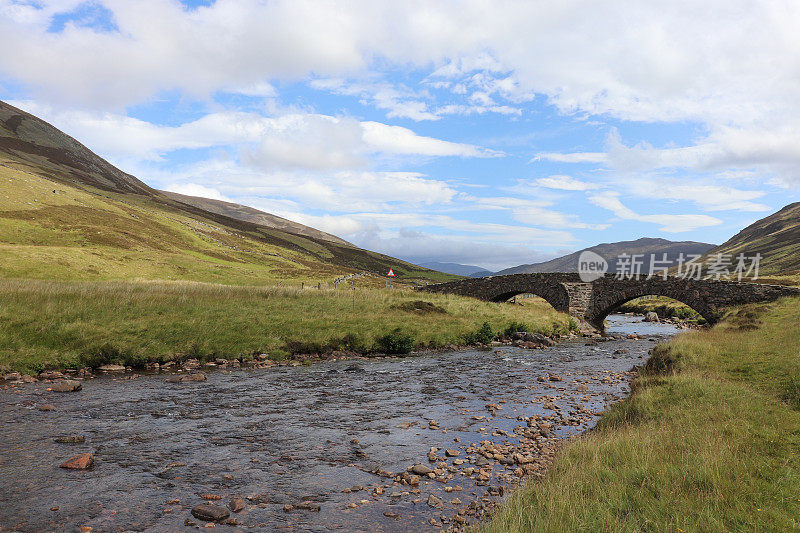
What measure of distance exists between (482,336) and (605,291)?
24.3m

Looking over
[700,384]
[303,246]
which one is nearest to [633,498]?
[700,384]

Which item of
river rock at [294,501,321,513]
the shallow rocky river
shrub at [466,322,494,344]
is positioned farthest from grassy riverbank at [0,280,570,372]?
river rock at [294,501,321,513]

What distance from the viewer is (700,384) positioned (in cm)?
1459

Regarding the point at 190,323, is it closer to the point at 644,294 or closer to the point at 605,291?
the point at 605,291

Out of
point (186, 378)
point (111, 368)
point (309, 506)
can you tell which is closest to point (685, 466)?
point (309, 506)

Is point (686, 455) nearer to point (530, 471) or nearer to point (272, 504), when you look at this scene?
point (530, 471)

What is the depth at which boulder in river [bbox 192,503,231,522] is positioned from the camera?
316 inches

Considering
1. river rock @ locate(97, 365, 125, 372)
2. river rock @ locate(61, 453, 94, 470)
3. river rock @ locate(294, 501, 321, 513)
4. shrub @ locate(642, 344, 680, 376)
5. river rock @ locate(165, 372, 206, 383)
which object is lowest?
river rock @ locate(97, 365, 125, 372)

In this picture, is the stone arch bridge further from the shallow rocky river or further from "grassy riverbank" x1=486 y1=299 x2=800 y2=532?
"grassy riverbank" x1=486 y1=299 x2=800 y2=532

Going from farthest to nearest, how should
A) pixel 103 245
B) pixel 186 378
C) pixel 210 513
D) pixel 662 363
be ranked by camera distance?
pixel 103 245 < pixel 662 363 < pixel 186 378 < pixel 210 513

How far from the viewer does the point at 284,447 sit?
11.8m

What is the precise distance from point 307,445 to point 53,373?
1311cm

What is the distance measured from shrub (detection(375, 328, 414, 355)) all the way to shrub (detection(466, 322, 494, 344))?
6309 millimetres

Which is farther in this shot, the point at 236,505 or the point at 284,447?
the point at 284,447
